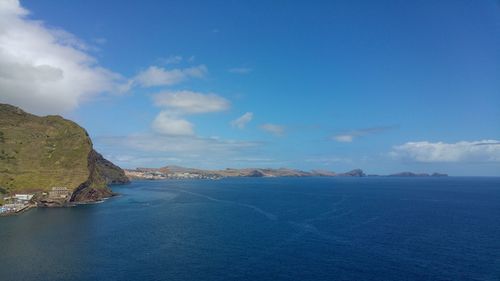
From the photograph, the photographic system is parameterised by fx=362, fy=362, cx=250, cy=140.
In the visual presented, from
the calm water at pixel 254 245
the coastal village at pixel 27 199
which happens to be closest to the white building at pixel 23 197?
the coastal village at pixel 27 199

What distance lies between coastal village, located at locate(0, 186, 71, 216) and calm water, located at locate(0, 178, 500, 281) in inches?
542

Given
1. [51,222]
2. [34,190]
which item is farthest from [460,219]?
[34,190]

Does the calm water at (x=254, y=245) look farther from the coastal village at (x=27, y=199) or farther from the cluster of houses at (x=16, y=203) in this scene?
the coastal village at (x=27, y=199)

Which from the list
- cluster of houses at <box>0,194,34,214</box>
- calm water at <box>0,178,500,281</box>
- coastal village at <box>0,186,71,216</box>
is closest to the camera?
calm water at <box>0,178,500,281</box>

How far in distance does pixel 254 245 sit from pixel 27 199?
140793 millimetres

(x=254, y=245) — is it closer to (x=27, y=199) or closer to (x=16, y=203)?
(x=16, y=203)

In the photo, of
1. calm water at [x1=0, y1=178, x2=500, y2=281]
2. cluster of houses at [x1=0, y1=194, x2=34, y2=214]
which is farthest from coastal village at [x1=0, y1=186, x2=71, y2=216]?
calm water at [x1=0, y1=178, x2=500, y2=281]

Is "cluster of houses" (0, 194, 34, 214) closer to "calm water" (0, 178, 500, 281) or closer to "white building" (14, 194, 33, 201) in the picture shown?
"white building" (14, 194, 33, 201)

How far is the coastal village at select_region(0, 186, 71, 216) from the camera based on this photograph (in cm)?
16550

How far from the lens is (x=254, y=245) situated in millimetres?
105125

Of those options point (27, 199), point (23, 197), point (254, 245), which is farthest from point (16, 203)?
point (254, 245)

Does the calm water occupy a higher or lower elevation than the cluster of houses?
lower

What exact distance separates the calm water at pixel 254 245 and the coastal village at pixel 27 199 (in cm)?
1377

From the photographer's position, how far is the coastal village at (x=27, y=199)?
6516 inches
